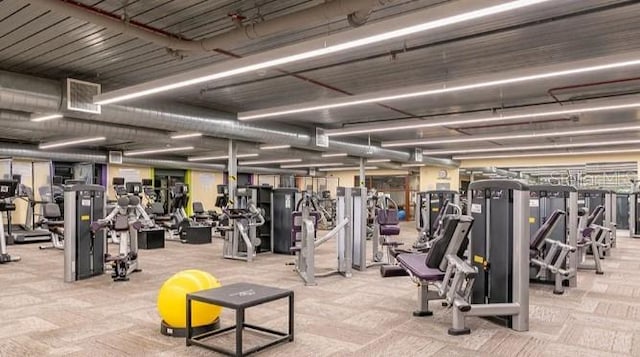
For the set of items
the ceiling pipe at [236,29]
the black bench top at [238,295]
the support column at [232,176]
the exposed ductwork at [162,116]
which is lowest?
the black bench top at [238,295]

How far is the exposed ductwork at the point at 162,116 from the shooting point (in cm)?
628

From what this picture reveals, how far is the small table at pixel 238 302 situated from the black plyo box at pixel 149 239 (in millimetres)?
6850

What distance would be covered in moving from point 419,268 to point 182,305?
7.02ft

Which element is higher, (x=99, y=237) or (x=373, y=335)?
(x=99, y=237)

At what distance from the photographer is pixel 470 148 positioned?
1474cm

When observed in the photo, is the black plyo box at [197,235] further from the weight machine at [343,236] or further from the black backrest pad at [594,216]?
the black backrest pad at [594,216]

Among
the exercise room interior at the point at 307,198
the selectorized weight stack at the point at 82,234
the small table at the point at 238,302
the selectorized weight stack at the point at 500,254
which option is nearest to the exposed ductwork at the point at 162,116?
the exercise room interior at the point at 307,198

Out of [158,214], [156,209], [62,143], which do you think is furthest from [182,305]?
[62,143]

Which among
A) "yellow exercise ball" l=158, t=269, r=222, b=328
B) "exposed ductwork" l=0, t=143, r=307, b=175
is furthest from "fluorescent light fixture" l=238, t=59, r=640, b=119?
"exposed ductwork" l=0, t=143, r=307, b=175

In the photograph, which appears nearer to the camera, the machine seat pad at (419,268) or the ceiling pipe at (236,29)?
the ceiling pipe at (236,29)

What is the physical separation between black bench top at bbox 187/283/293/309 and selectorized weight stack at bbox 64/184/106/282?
3708 mm

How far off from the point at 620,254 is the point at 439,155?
26.6 ft

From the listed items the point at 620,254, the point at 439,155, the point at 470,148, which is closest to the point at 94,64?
the point at 620,254

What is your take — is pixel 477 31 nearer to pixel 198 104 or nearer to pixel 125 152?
pixel 198 104
